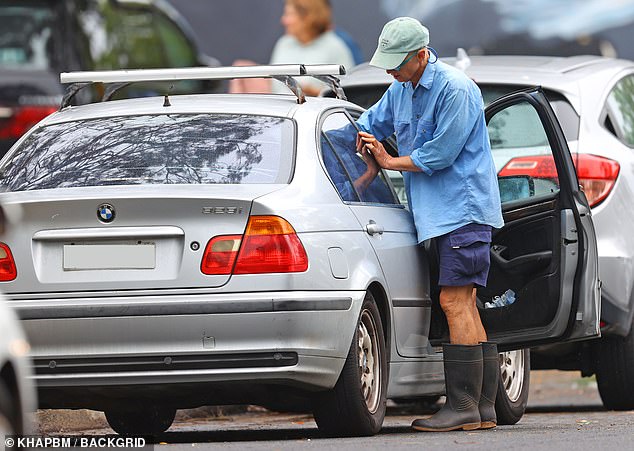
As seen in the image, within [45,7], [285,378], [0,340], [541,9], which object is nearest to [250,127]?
[285,378]

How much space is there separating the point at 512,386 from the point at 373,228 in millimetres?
1745

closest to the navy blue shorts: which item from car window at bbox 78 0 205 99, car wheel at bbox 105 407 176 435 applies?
car wheel at bbox 105 407 176 435

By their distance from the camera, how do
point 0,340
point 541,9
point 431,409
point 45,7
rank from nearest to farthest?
point 0,340 < point 431,409 < point 45,7 < point 541,9

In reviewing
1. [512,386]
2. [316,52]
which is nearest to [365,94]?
[512,386]

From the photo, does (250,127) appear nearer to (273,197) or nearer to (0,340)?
(273,197)

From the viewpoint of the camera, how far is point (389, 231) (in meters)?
8.41

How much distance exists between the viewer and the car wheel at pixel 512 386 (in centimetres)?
930

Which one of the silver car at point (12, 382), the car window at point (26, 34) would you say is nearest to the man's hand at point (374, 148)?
the silver car at point (12, 382)

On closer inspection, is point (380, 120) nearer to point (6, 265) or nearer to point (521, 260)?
point (521, 260)

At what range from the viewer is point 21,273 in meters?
7.56

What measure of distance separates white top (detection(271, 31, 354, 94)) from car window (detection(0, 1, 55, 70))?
2.12m

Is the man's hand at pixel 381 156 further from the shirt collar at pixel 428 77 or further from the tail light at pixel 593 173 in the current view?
the tail light at pixel 593 173

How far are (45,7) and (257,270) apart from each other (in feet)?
24.3

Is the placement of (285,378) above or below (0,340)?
below
